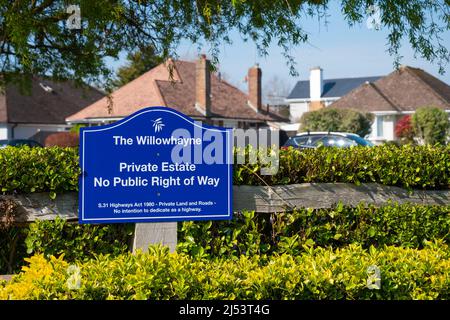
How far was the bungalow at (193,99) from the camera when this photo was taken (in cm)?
3641

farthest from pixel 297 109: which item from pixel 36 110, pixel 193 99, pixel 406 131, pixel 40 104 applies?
pixel 36 110

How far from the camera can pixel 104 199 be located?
4941 millimetres

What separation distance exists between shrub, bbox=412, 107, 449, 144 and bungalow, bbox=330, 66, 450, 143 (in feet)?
23.4

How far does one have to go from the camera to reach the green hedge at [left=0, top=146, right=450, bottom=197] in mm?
5105

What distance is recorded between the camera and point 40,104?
1692 inches

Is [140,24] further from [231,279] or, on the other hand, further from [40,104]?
[40,104]

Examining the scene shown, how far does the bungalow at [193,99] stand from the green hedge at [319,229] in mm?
29007

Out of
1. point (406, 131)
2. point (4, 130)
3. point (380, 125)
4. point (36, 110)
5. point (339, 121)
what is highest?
point (36, 110)

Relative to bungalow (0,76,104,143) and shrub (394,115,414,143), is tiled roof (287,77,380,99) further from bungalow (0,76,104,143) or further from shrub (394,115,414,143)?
bungalow (0,76,104,143)

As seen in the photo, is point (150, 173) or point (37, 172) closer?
point (150, 173)

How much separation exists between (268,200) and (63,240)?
180 cm

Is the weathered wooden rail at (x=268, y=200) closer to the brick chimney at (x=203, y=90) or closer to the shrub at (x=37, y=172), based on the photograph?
the shrub at (x=37, y=172)

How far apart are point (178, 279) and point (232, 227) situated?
1.61 meters
